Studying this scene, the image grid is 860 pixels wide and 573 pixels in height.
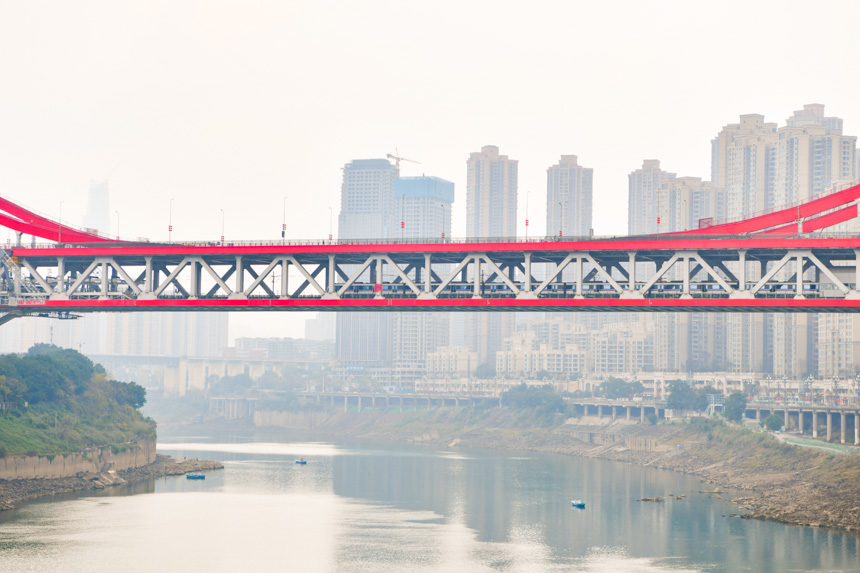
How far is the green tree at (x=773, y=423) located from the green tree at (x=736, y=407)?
1050 cm

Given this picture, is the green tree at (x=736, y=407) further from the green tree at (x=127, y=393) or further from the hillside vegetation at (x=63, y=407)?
the green tree at (x=127, y=393)

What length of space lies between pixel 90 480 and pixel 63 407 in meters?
12.9

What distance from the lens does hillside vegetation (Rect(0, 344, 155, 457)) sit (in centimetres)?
10138

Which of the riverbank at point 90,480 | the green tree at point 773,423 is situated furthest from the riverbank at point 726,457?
the riverbank at point 90,480

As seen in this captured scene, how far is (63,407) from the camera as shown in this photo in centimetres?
11356

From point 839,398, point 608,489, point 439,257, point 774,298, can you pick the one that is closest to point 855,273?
point 774,298

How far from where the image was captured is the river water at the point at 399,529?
Answer: 69.7m

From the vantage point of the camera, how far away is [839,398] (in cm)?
15675

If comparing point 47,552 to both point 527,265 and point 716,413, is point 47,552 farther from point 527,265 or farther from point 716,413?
point 716,413

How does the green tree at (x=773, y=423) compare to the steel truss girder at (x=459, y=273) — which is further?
the green tree at (x=773, y=423)

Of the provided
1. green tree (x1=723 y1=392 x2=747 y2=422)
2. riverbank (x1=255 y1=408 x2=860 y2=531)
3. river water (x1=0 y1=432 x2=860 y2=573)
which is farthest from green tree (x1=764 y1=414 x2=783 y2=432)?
river water (x1=0 y1=432 x2=860 y2=573)

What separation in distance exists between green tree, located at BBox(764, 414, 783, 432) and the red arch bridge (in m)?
69.9

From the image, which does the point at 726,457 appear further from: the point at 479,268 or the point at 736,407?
the point at 479,268

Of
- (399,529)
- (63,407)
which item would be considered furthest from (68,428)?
(399,529)
